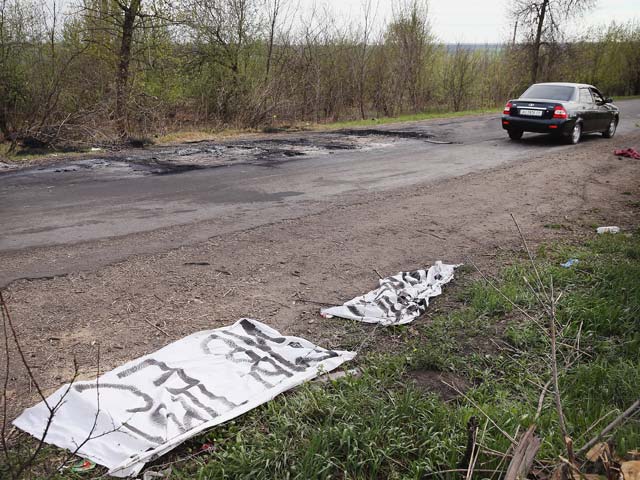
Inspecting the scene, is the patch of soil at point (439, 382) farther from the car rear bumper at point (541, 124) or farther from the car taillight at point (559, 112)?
the car taillight at point (559, 112)

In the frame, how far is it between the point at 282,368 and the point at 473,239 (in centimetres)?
393

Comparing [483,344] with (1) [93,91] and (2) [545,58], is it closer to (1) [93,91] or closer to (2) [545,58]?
(1) [93,91]

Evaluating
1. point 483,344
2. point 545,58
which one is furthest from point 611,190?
point 545,58

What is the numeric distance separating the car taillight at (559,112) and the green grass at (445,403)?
11.6 meters

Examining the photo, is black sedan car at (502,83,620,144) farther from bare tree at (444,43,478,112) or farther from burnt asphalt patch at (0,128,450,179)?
bare tree at (444,43,478,112)

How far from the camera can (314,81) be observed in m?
22.8

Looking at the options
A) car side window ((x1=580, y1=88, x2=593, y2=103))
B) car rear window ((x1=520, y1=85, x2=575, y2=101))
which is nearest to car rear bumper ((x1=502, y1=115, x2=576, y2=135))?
car rear window ((x1=520, y1=85, x2=575, y2=101))

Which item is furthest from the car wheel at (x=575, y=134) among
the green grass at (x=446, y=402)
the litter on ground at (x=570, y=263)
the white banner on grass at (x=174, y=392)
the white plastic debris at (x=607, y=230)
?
the white banner on grass at (x=174, y=392)

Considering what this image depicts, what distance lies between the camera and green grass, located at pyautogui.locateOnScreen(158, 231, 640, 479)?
2645 mm

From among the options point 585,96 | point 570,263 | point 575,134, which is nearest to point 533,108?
point 575,134

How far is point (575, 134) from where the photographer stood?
614 inches

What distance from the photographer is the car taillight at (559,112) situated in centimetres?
1488

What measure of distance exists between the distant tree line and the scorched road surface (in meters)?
3.16

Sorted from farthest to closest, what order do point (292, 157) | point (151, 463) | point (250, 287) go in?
point (292, 157)
point (250, 287)
point (151, 463)
